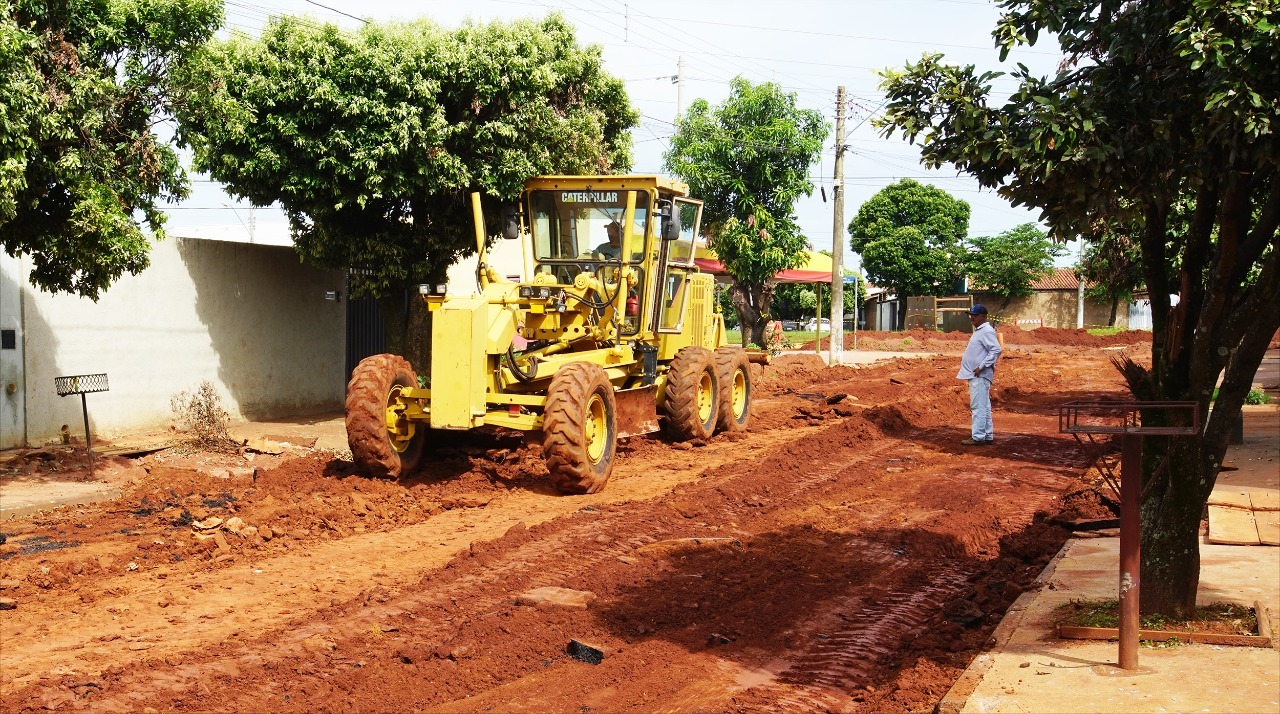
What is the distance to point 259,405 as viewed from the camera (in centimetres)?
1644

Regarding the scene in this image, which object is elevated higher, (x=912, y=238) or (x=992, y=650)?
(x=912, y=238)

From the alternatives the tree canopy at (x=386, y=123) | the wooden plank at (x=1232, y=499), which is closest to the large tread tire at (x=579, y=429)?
the tree canopy at (x=386, y=123)

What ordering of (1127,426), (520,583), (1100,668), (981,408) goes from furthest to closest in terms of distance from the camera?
1. (981,408)
2. (520,583)
3. (1100,668)
4. (1127,426)

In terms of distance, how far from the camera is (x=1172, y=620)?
6477 mm

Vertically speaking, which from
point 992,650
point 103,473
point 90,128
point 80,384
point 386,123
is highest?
point 386,123

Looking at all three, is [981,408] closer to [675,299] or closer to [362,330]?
[675,299]

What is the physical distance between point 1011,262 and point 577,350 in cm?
4642

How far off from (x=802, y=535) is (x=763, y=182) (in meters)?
20.1

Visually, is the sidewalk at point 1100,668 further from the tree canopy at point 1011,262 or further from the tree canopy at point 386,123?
the tree canopy at point 1011,262

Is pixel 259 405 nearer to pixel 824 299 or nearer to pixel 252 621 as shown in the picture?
pixel 252 621

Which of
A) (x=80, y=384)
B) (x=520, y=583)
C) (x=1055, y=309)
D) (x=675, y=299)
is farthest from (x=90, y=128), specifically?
(x=1055, y=309)

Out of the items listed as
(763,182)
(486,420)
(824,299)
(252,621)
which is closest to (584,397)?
(486,420)

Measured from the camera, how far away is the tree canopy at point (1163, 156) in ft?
17.0

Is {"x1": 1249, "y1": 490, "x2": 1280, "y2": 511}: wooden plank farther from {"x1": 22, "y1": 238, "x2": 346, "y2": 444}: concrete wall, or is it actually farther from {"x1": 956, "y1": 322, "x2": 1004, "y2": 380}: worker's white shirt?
{"x1": 22, "y1": 238, "x2": 346, "y2": 444}: concrete wall
